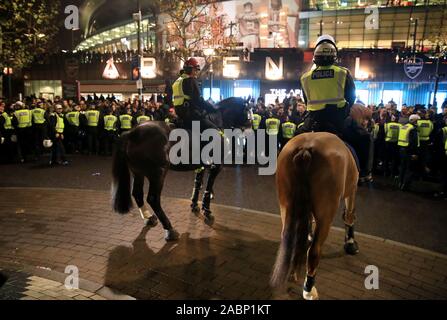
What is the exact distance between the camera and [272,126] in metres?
12.6

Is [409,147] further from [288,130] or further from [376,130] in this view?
[288,130]

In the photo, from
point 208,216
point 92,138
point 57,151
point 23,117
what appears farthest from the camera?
point 92,138

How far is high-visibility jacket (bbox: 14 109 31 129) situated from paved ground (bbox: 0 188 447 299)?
6426mm

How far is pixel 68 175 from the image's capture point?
10.9 m

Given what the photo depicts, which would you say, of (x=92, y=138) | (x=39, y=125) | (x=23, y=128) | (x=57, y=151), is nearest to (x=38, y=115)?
(x=39, y=125)

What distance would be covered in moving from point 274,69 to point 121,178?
19934 millimetres

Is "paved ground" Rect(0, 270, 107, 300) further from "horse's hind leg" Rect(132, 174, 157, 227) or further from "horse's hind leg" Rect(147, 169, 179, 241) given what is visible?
"horse's hind leg" Rect(132, 174, 157, 227)

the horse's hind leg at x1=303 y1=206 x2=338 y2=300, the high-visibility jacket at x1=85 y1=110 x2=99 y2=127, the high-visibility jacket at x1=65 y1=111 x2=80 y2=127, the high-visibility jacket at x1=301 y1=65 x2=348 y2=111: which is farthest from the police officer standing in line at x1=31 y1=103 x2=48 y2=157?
the horse's hind leg at x1=303 y1=206 x2=338 y2=300

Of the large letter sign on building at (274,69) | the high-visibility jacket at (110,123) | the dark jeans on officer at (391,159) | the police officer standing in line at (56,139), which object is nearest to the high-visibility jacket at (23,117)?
the police officer standing in line at (56,139)

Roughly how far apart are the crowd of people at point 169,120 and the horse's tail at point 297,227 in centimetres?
443

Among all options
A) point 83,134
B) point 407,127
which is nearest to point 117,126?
point 83,134

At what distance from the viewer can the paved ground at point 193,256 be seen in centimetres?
448

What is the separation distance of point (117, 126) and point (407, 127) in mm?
9849

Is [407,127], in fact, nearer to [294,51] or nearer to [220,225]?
[220,225]
